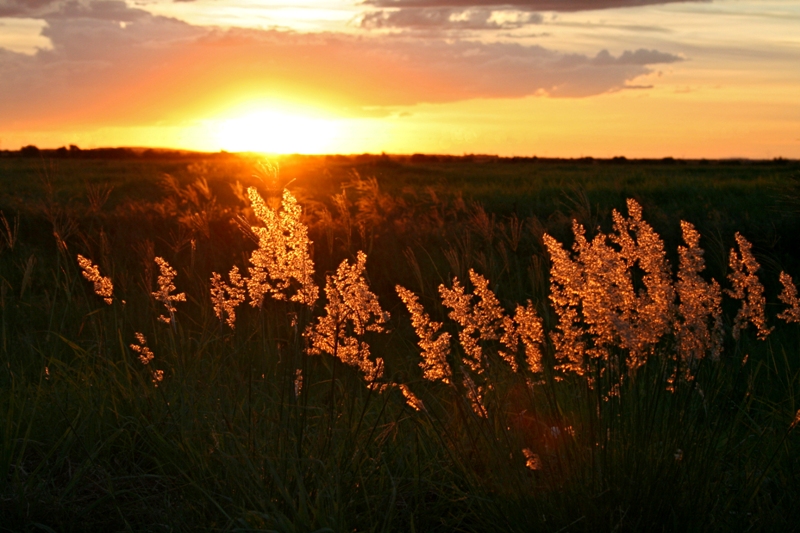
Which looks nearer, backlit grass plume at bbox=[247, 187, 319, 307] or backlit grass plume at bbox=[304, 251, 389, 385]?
backlit grass plume at bbox=[304, 251, 389, 385]

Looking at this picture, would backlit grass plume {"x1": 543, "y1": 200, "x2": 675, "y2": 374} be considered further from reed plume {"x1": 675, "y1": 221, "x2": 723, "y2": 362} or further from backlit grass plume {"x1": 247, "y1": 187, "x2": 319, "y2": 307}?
backlit grass plume {"x1": 247, "y1": 187, "x2": 319, "y2": 307}

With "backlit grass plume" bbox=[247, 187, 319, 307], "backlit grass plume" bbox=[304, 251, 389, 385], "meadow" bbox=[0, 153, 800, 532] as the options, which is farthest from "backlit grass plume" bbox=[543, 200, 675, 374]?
"backlit grass plume" bbox=[247, 187, 319, 307]

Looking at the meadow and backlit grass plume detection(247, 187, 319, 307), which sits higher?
backlit grass plume detection(247, 187, 319, 307)

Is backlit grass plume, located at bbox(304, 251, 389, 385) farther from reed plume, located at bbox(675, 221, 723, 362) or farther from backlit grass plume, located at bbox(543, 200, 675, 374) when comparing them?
A: reed plume, located at bbox(675, 221, 723, 362)

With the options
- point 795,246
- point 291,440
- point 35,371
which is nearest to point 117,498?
point 291,440

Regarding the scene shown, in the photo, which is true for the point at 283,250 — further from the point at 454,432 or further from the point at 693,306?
the point at 693,306

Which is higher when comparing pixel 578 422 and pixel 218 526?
pixel 578 422

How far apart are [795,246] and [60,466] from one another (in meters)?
7.57

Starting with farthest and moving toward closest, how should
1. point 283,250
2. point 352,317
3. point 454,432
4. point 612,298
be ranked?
point 454,432 < point 283,250 < point 352,317 < point 612,298

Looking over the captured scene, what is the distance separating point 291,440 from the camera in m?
2.78

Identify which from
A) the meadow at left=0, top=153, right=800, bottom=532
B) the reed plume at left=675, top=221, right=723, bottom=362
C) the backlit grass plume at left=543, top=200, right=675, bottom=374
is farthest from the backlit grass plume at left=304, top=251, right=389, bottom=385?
the reed plume at left=675, top=221, right=723, bottom=362

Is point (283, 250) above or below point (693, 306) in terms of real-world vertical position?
above

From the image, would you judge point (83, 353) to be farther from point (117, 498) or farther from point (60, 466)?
point (117, 498)

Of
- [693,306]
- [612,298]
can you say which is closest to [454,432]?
[612,298]
